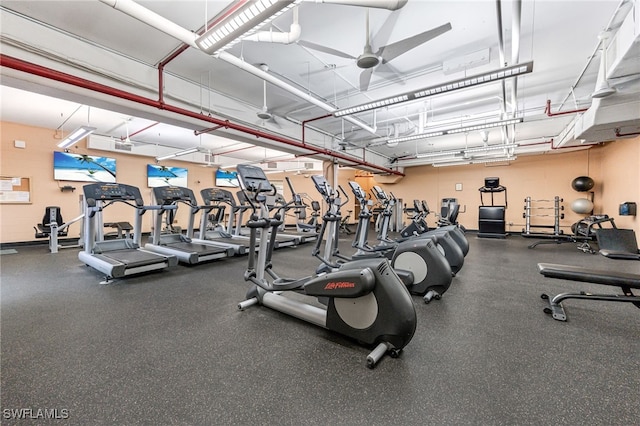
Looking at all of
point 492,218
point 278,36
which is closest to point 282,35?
point 278,36

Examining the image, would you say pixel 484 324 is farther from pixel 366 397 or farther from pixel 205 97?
pixel 205 97

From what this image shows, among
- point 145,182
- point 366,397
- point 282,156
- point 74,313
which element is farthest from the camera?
point 282,156

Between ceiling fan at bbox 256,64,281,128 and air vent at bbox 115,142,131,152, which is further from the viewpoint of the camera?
air vent at bbox 115,142,131,152

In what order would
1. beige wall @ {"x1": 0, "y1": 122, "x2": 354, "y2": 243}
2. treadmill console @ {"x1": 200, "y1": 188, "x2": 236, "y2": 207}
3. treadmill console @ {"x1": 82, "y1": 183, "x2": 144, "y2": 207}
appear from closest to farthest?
treadmill console @ {"x1": 82, "y1": 183, "x2": 144, "y2": 207} < treadmill console @ {"x1": 200, "y1": 188, "x2": 236, "y2": 207} < beige wall @ {"x1": 0, "y1": 122, "x2": 354, "y2": 243}

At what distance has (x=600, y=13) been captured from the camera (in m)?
2.85

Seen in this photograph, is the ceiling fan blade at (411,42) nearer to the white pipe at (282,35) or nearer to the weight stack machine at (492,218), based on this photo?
the white pipe at (282,35)

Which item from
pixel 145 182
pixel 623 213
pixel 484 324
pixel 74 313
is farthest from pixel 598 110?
pixel 145 182

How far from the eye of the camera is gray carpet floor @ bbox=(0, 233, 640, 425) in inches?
47.3

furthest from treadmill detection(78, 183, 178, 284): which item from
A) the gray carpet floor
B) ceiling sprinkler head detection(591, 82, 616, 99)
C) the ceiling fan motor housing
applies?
ceiling sprinkler head detection(591, 82, 616, 99)

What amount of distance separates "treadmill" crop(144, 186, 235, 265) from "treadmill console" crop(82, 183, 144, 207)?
354 mm

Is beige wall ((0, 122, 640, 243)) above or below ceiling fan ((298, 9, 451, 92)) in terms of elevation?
below

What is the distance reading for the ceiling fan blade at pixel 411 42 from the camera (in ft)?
8.36

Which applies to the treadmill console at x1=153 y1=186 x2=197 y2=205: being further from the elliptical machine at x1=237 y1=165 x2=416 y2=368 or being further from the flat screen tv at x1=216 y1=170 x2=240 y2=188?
the flat screen tv at x1=216 y1=170 x2=240 y2=188

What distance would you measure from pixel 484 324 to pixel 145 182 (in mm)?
9829
